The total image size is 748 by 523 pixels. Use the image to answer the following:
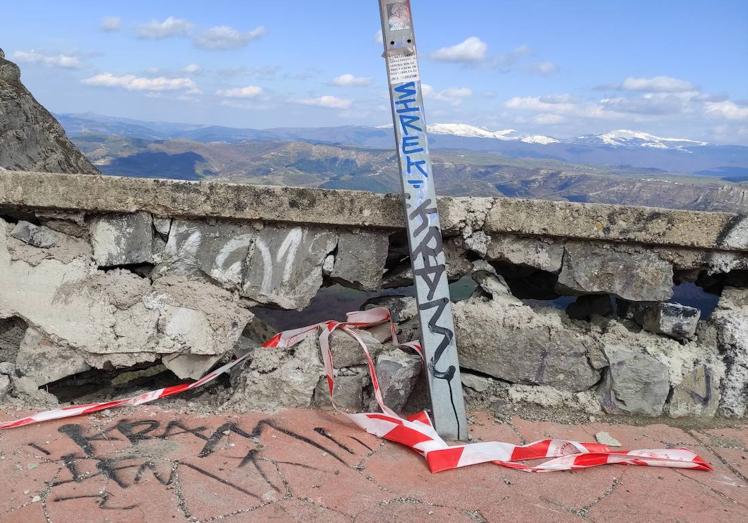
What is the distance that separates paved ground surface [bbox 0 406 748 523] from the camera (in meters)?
1.81

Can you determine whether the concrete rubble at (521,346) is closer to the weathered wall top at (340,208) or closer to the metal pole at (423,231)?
the metal pole at (423,231)

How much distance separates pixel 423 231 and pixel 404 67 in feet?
2.53

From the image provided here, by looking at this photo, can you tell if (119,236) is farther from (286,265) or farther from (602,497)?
(602,497)

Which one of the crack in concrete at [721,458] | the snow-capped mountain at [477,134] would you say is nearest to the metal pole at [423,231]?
the crack in concrete at [721,458]

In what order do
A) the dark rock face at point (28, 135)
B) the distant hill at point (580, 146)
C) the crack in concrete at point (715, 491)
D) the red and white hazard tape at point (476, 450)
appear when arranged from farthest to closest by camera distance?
1. the distant hill at point (580, 146)
2. the dark rock face at point (28, 135)
3. the red and white hazard tape at point (476, 450)
4. the crack in concrete at point (715, 491)

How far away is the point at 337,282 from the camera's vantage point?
2846 mm

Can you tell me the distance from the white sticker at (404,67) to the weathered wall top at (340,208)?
58 cm

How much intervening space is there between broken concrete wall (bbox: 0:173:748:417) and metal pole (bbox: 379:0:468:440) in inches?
9.1

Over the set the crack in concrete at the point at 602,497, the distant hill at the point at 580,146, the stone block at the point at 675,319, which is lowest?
the crack in concrete at the point at 602,497

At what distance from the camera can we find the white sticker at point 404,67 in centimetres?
239

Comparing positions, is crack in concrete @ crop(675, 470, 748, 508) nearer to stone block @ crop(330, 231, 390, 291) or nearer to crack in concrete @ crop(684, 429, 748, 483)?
crack in concrete @ crop(684, 429, 748, 483)

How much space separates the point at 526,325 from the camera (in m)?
2.72

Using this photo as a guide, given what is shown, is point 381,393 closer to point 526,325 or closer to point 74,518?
point 526,325

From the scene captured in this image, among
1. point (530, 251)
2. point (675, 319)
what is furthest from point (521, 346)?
point (675, 319)
